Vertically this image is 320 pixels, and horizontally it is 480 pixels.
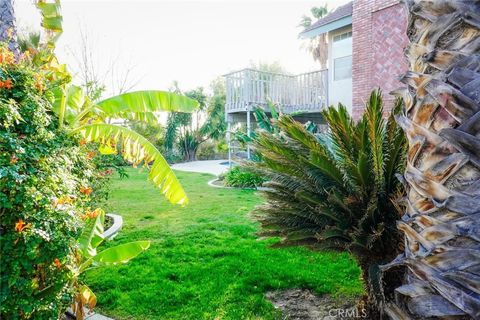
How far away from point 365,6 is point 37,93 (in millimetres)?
12639

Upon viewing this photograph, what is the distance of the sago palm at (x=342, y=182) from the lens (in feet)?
10.3

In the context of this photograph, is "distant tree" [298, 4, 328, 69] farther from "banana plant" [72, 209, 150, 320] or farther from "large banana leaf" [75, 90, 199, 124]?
"banana plant" [72, 209, 150, 320]

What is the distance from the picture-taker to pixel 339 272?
5.10 m

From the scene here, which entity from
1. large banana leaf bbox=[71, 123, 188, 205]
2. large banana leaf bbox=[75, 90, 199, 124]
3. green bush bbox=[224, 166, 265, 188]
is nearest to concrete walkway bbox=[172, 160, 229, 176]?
green bush bbox=[224, 166, 265, 188]

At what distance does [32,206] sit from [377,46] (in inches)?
494

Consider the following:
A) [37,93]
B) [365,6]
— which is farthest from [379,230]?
[365,6]

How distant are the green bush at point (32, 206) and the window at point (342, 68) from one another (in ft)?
48.5

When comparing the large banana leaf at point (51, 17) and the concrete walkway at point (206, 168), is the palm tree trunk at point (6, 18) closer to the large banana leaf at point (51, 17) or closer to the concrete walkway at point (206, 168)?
Result: the large banana leaf at point (51, 17)

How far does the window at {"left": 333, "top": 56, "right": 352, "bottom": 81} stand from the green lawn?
10704 millimetres

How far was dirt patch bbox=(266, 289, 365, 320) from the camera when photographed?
12.3ft

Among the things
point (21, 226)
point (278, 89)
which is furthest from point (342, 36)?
point (21, 226)

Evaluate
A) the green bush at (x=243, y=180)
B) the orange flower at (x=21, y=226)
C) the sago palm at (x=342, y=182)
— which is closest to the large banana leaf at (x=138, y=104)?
the sago palm at (x=342, y=182)

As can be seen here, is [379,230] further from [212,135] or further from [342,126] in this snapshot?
[212,135]

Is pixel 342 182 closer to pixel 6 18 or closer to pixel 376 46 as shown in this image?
pixel 6 18
